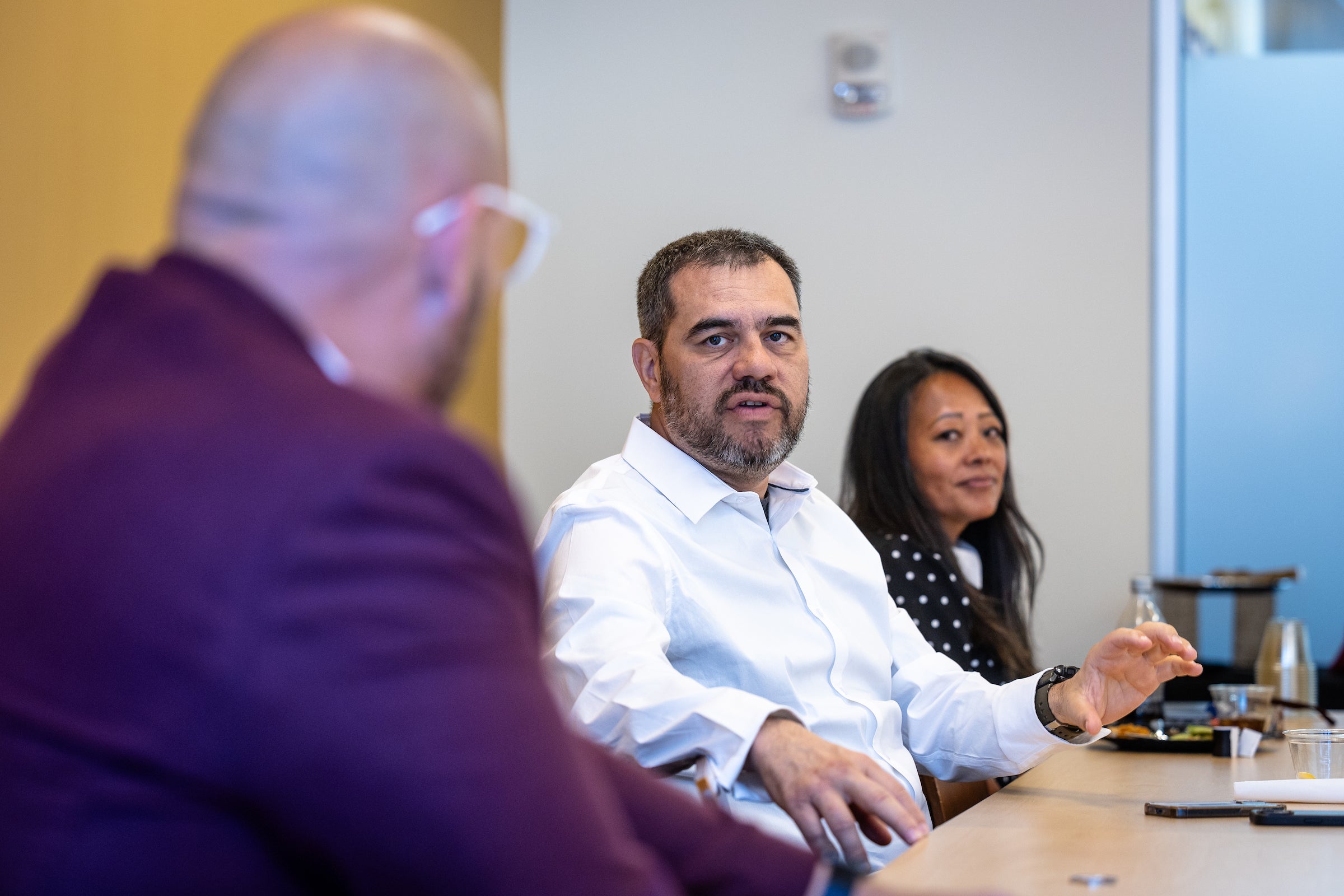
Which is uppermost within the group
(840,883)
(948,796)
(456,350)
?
(456,350)

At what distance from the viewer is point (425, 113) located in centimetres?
69

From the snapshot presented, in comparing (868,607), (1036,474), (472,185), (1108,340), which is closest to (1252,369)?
(1108,340)

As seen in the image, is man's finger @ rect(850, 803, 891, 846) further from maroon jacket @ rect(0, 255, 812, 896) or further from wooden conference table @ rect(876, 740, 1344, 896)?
maroon jacket @ rect(0, 255, 812, 896)

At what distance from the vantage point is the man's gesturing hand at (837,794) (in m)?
1.21

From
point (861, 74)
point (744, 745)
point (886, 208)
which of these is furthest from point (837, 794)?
point (861, 74)

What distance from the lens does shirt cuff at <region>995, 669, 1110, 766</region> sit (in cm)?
177

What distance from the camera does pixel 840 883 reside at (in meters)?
0.78

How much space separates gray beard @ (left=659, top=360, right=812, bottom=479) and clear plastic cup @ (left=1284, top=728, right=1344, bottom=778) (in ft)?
2.69

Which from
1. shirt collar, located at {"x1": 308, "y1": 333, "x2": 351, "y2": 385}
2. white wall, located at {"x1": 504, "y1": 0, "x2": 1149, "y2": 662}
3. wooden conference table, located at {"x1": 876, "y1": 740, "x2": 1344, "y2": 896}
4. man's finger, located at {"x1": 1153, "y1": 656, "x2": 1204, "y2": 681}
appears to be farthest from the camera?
white wall, located at {"x1": 504, "y1": 0, "x2": 1149, "y2": 662}

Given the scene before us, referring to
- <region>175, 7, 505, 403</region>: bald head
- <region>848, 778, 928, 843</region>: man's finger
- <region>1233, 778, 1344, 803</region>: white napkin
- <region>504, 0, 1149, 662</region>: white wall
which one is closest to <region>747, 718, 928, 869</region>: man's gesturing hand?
<region>848, 778, 928, 843</region>: man's finger

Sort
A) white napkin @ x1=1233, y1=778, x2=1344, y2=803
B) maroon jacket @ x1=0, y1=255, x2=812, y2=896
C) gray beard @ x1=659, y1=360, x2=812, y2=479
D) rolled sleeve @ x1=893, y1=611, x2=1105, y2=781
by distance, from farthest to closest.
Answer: gray beard @ x1=659, y1=360, x2=812, y2=479
rolled sleeve @ x1=893, y1=611, x2=1105, y2=781
white napkin @ x1=1233, y1=778, x2=1344, y2=803
maroon jacket @ x1=0, y1=255, x2=812, y2=896

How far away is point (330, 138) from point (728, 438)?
1.41 m

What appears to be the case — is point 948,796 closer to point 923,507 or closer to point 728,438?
point 728,438

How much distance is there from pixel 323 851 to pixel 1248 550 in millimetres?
3765
